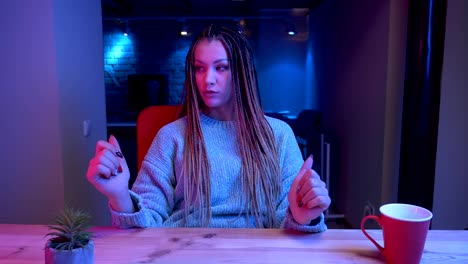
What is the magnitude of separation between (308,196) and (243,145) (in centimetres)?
46

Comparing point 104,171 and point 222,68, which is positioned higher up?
point 222,68

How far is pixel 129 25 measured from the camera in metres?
5.85

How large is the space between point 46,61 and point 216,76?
902 millimetres

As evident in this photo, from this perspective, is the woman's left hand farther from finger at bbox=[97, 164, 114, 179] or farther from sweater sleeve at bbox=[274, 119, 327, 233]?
finger at bbox=[97, 164, 114, 179]

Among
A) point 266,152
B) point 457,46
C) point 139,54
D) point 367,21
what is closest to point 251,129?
point 266,152

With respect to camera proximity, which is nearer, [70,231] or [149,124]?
[70,231]

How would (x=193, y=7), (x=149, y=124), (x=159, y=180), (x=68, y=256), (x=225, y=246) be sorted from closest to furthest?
(x=68, y=256)
(x=225, y=246)
(x=159, y=180)
(x=149, y=124)
(x=193, y=7)

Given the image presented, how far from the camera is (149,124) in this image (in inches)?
56.8

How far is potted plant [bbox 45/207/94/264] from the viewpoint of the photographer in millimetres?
553

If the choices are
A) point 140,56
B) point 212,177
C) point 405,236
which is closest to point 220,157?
point 212,177

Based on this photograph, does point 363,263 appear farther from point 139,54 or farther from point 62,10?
point 139,54

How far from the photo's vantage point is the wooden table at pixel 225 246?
2.32ft

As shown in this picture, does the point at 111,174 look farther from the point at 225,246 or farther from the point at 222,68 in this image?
the point at 222,68

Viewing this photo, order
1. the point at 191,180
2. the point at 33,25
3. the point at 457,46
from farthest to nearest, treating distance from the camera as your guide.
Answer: the point at 457,46 < the point at 33,25 < the point at 191,180
